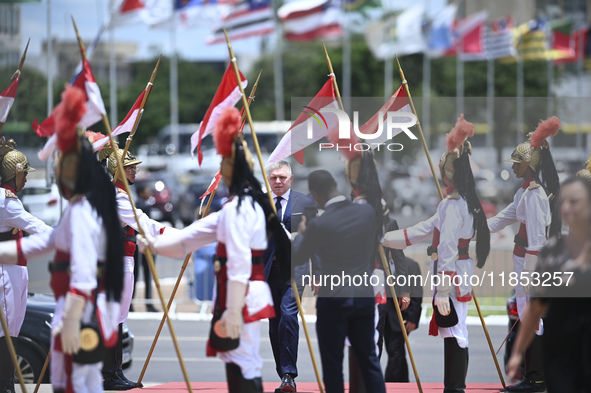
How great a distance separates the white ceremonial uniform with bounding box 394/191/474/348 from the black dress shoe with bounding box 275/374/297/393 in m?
1.39

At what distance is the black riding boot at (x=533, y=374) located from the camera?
762 centimetres

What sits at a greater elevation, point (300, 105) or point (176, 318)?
point (300, 105)

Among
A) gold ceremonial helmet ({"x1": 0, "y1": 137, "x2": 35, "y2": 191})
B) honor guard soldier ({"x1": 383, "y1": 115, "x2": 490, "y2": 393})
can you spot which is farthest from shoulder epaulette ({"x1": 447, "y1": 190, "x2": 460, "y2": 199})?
gold ceremonial helmet ({"x1": 0, "y1": 137, "x2": 35, "y2": 191})

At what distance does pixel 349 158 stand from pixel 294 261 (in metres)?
1.00

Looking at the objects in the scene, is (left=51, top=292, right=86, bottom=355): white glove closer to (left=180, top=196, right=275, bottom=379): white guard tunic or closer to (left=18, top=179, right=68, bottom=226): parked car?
(left=180, top=196, right=275, bottom=379): white guard tunic

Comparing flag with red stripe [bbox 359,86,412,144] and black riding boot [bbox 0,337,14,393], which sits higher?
flag with red stripe [bbox 359,86,412,144]

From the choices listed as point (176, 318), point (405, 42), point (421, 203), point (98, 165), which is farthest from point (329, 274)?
point (405, 42)

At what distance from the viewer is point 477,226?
7.24 metres

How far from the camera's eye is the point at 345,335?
19.7 ft

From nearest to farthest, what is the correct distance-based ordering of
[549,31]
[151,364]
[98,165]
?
[98,165]
[151,364]
[549,31]

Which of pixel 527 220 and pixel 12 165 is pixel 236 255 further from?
pixel 527 220

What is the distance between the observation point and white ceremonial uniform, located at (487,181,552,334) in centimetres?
748

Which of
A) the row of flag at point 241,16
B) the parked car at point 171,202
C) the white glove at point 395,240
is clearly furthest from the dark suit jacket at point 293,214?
the row of flag at point 241,16

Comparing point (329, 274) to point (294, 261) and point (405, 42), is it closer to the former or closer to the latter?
point (294, 261)
